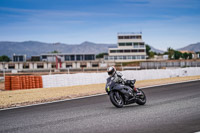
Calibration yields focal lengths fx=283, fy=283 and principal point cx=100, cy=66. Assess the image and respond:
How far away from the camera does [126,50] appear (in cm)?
11912

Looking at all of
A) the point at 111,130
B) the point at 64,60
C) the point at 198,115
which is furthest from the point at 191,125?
the point at 64,60

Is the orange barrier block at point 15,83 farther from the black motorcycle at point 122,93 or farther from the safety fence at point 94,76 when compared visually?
the black motorcycle at point 122,93

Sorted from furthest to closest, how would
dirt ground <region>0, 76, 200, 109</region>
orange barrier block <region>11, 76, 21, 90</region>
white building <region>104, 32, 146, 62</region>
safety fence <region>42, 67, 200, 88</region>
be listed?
white building <region>104, 32, 146, 62</region> → safety fence <region>42, 67, 200, 88</region> → orange barrier block <region>11, 76, 21, 90</region> → dirt ground <region>0, 76, 200, 109</region>

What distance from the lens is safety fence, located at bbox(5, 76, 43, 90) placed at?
2327cm

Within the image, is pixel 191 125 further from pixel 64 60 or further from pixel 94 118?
pixel 64 60

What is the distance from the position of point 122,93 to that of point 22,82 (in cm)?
1568

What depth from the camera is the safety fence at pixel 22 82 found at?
2327 cm

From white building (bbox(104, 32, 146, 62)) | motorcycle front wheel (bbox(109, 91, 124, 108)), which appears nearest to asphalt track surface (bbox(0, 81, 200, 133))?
motorcycle front wheel (bbox(109, 91, 124, 108))

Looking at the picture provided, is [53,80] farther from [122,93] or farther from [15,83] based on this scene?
[122,93]

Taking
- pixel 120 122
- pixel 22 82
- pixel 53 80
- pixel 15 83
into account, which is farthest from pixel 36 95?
pixel 120 122

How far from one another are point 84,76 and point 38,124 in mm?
17895

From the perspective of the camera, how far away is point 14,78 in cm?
2322

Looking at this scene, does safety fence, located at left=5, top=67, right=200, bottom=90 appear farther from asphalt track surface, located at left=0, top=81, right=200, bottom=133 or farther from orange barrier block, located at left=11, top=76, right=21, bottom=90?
asphalt track surface, located at left=0, top=81, right=200, bottom=133

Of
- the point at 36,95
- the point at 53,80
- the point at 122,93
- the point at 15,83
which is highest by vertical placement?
the point at 122,93
